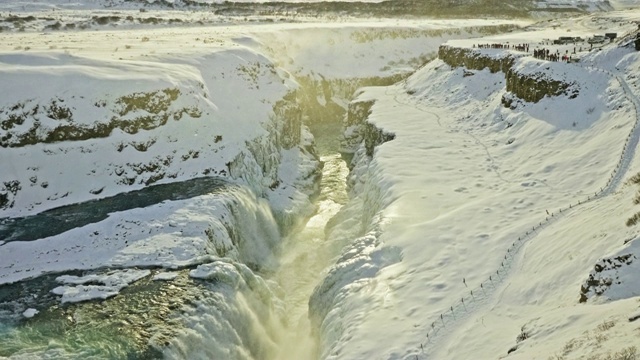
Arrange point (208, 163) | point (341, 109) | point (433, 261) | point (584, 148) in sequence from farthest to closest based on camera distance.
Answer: point (341, 109)
point (208, 163)
point (584, 148)
point (433, 261)

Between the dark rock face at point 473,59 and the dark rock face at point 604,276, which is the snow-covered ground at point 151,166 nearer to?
the dark rock face at point 604,276

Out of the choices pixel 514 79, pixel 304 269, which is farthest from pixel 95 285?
pixel 514 79

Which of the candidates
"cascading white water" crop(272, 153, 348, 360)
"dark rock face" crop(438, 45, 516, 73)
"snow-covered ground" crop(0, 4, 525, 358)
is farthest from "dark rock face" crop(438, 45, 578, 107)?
"snow-covered ground" crop(0, 4, 525, 358)

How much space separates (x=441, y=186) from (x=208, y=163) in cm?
1425

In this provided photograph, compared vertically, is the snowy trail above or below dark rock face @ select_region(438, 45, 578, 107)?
below

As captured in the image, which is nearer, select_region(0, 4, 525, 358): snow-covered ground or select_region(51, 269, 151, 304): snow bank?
select_region(51, 269, 151, 304): snow bank

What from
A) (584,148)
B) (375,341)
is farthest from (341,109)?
(375,341)

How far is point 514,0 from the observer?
4624 inches

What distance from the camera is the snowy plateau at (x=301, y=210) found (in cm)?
1662

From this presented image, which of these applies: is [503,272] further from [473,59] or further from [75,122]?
[473,59]

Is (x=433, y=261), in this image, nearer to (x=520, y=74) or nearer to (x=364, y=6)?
(x=520, y=74)

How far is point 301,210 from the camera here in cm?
3538

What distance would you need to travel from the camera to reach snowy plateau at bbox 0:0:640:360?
16.6 meters

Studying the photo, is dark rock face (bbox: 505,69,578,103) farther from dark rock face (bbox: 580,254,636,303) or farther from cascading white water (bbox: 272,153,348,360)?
dark rock face (bbox: 580,254,636,303)
